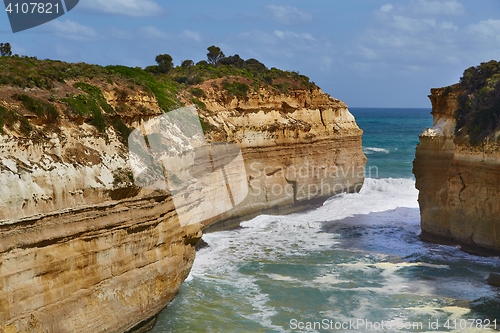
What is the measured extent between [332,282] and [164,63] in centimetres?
2220

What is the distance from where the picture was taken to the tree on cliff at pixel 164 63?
3656 cm

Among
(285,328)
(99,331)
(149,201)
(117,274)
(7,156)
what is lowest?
(285,328)

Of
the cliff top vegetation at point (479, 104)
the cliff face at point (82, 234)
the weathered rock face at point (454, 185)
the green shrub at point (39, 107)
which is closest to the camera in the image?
the cliff face at point (82, 234)

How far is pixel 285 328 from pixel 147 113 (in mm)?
7349

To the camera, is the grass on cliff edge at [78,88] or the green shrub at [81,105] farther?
the green shrub at [81,105]

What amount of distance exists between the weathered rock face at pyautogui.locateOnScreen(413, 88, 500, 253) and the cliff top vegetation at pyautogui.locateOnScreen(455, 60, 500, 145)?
36 centimetres

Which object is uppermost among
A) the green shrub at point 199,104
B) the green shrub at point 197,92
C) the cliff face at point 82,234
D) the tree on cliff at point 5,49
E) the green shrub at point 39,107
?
the tree on cliff at point 5,49

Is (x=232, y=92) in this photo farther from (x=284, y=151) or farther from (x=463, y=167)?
(x=463, y=167)

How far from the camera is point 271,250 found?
22328mm

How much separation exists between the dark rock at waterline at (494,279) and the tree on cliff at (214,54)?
113 ft

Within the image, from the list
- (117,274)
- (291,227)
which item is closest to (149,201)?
(117,274)

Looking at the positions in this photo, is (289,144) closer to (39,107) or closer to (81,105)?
(81,105)

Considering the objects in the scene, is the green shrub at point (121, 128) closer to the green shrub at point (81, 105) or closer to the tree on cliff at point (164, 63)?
the green shrub at point (81, 105)

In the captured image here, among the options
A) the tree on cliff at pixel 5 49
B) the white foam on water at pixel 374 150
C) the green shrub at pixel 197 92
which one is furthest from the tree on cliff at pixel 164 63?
the white foam on water at pixel 374 150
